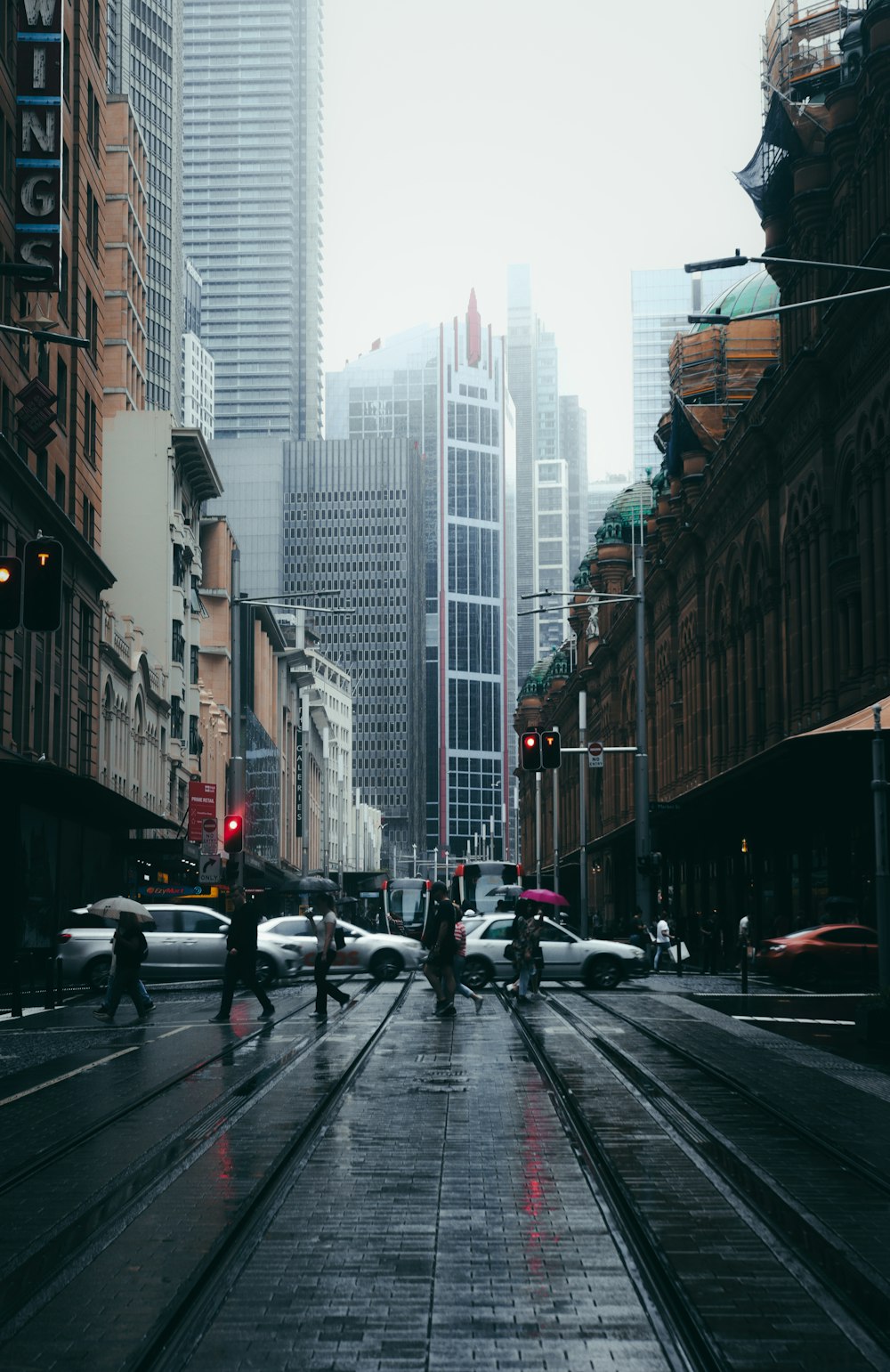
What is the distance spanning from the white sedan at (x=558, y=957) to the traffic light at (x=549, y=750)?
4.15 m

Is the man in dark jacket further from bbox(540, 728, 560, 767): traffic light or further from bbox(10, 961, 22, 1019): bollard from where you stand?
bbox(540, 728, 560, 767): traffic light

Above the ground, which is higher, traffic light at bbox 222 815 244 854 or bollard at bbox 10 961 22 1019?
traffic light at bbox 222 815 244 854

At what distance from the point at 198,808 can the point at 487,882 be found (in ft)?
40.7

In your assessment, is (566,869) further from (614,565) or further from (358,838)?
(358,838)

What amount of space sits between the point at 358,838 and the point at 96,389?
146 m

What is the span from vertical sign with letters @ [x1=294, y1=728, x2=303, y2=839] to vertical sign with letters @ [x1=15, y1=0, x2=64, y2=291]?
90.9m

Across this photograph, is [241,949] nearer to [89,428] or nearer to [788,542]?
[788,542]

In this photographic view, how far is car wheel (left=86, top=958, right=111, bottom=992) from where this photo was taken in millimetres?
34312

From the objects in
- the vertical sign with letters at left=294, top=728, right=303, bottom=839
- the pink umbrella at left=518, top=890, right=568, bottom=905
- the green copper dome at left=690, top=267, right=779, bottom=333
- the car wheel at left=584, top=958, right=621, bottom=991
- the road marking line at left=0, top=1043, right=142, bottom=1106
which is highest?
the green copper dome at left=690, top=267, right=779, bottom=333

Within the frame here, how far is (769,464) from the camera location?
48.3 meters

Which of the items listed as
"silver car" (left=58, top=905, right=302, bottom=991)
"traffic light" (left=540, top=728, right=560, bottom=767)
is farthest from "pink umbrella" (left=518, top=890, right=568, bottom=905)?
"silver car" (left=58, top=905, right=302, bottom=991)

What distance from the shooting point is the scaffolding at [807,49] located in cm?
4981

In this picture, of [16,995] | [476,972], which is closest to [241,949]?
[16,995]

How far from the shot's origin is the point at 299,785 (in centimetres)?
13675
